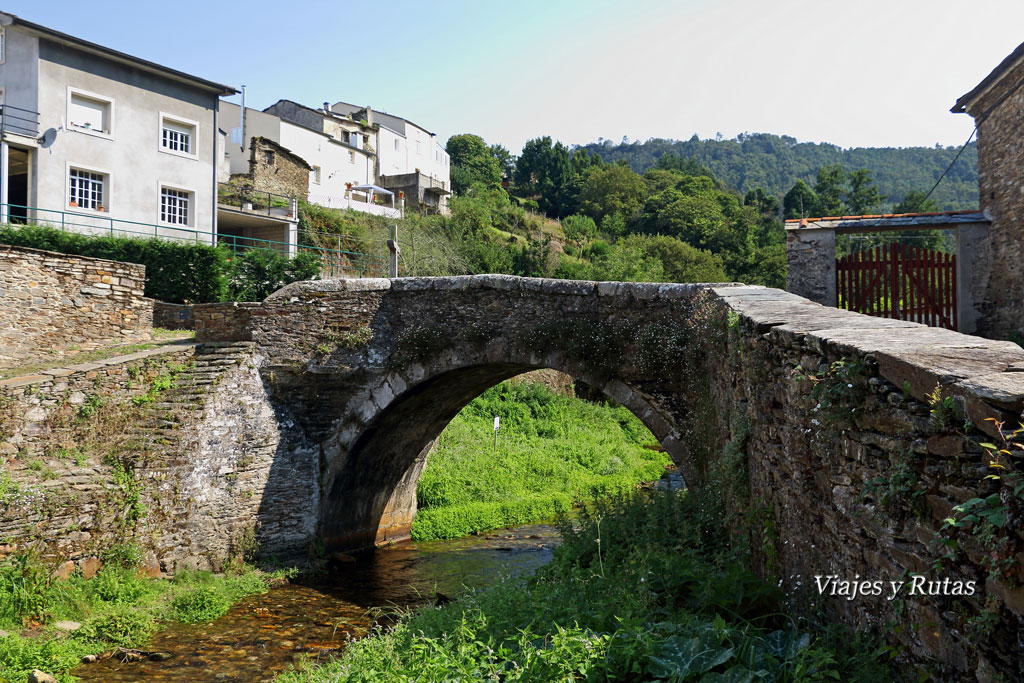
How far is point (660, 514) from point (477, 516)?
771 cm

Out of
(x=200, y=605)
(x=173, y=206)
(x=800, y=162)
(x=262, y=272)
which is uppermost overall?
(x=800, y=162)

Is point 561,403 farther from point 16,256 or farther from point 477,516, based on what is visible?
point 16,256

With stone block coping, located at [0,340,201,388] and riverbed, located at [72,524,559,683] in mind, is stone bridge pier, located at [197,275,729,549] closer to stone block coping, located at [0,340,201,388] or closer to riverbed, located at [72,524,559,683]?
stone block coping, located at [0,340,201,388]

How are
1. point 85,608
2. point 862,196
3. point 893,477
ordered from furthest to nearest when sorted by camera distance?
1. point 862,196
2. point 85,608
3. point 893,477

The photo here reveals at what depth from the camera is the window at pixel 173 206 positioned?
Answer: 66.0ft

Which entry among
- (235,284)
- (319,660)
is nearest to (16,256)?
(235,284)

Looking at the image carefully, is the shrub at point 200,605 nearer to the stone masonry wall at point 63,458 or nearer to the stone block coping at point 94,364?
the stone masonry wall at point 63,458

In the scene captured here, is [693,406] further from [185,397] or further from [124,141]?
[124,141]

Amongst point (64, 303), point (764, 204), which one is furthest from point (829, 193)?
point (64, 303)

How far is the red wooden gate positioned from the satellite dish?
17.4m

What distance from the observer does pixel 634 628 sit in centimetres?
392

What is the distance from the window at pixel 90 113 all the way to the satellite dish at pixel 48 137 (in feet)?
1.49

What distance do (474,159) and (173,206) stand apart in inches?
1636

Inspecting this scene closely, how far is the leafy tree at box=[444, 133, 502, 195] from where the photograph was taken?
5900 cm
